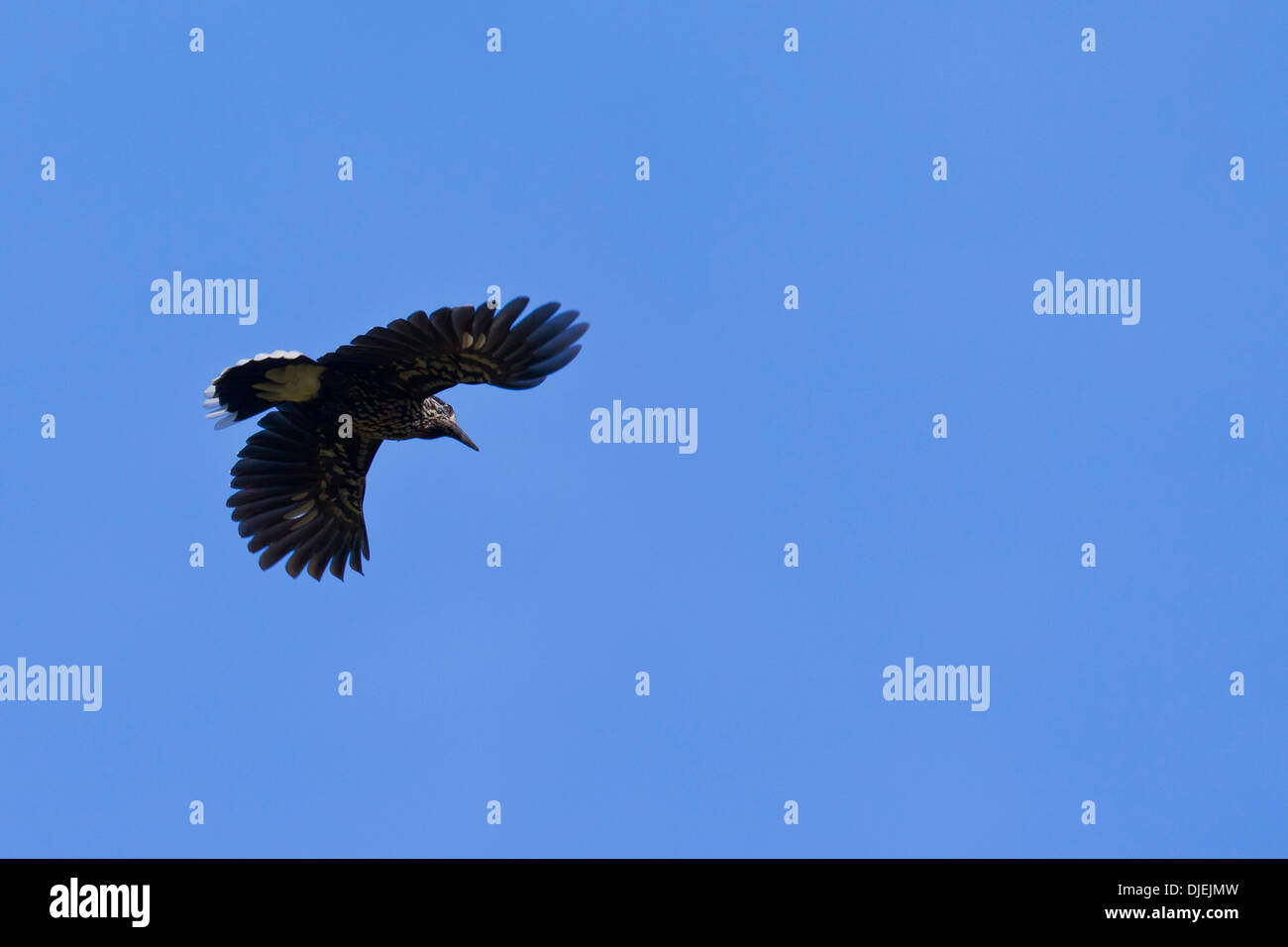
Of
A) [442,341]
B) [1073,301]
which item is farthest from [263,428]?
[1073,301]

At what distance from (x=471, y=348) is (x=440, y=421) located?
1.31 meters

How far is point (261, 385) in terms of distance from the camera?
45.3 feet

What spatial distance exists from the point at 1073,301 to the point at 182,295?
957cm

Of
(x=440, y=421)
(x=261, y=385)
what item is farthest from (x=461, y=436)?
(x=261, y=385)

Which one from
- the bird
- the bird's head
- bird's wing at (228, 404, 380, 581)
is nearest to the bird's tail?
the bird

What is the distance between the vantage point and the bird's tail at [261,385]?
43.7ft

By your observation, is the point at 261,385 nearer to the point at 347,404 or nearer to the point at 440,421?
the point at 347,404

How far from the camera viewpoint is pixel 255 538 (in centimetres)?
1538

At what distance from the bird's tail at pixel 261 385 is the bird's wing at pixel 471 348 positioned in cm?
30

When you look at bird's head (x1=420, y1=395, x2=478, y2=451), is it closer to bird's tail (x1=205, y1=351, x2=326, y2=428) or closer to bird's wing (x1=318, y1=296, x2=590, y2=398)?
bird's wing (x1=318, y1=296, x2=590, y2=398)

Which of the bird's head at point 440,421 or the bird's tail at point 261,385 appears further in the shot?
the bird's head at point 440,421

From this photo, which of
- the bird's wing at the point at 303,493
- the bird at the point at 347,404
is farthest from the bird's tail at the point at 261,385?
the bird's wing at the point at 303,493

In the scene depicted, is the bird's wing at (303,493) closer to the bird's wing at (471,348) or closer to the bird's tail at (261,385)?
the bird's tail at (261,385)
